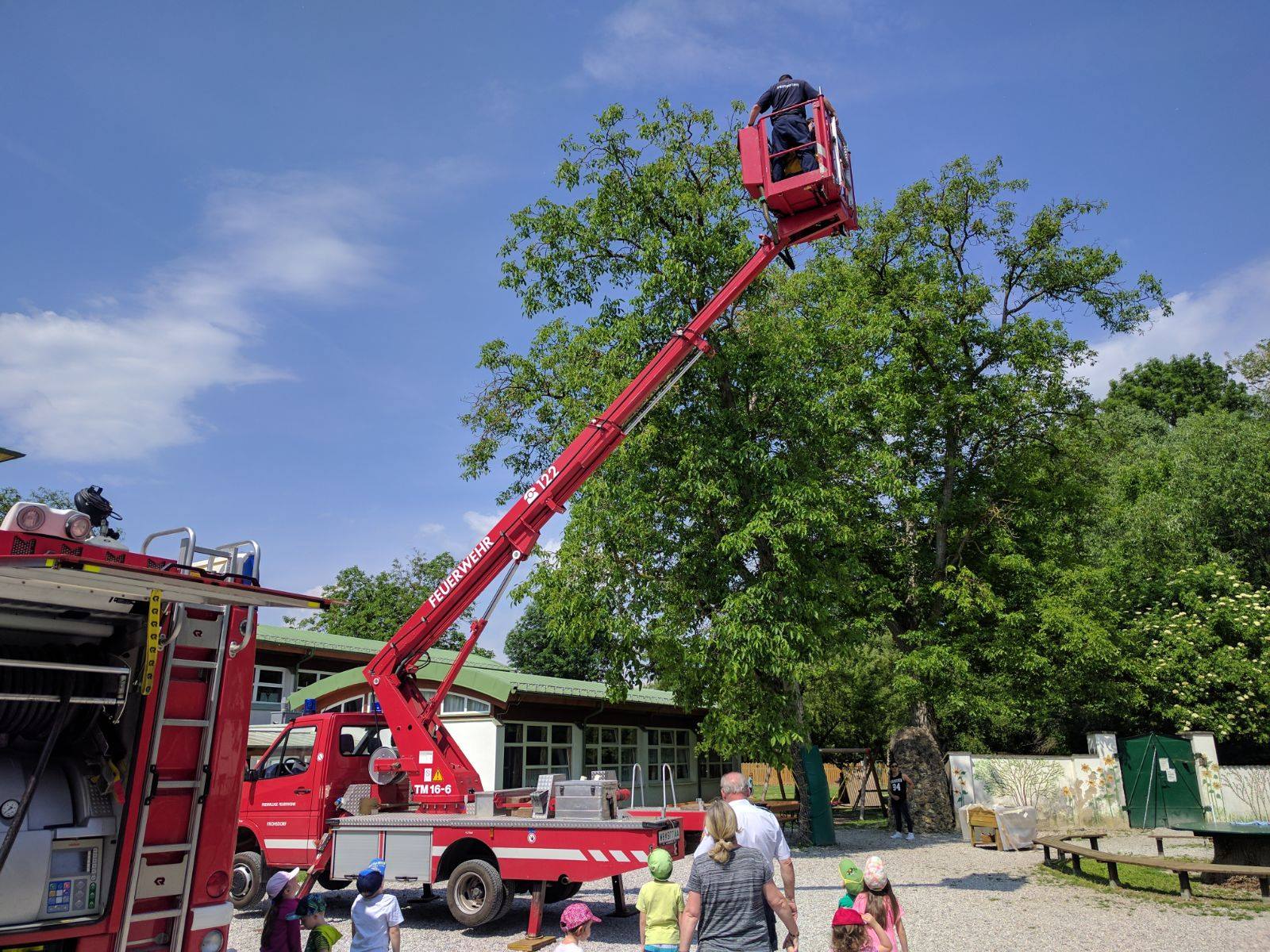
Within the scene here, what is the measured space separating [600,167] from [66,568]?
59.4 feet

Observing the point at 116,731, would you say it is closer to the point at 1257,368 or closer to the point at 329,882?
the point at 329,882

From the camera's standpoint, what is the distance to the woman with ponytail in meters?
4.89

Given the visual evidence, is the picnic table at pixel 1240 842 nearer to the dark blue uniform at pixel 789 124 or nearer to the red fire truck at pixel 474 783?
the red fire truck at pixel 474 783

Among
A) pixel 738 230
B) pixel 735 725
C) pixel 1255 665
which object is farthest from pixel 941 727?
pixel 738 230

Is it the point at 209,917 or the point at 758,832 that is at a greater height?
the point at 758,832

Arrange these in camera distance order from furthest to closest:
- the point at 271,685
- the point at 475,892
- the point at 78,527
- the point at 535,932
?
the point at 271,685, the point at 475,892, the point at 535,932, the point at 78,527

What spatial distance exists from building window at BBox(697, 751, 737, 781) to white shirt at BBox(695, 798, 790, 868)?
24.0 metres

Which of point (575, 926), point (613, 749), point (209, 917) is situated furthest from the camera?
point (613, 749)

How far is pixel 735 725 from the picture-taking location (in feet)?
58.8

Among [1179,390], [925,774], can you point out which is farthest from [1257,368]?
[925,774]

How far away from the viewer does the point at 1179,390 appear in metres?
56.1

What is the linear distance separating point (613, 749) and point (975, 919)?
14.4m

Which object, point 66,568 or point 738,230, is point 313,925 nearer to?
point 66,568

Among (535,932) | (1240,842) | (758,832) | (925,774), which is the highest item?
(925,774)
